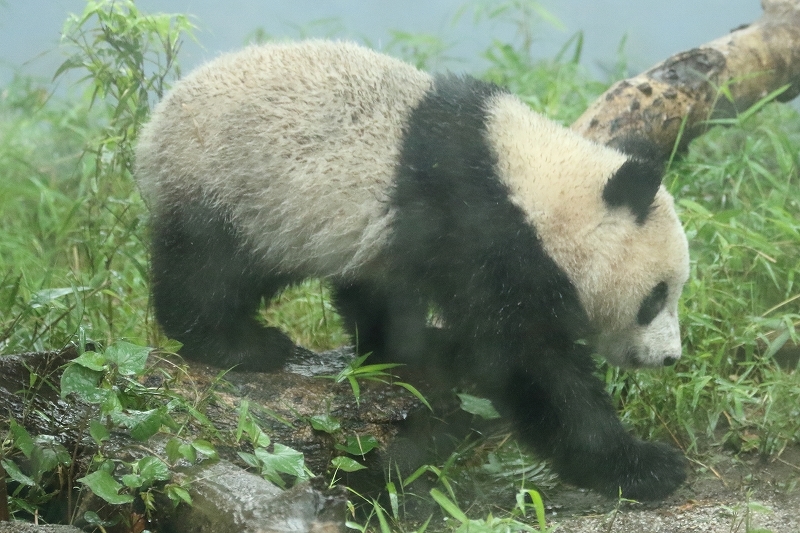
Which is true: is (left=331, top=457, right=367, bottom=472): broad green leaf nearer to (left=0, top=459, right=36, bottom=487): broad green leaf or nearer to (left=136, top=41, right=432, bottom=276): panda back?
(left=136, top=41, right=432, bottom=276): panda back

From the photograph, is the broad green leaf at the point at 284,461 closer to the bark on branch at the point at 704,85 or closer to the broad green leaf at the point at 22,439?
the broad green leaf at the point at 22,439

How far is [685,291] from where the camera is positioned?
3.92 m

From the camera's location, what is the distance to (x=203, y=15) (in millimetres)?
3836

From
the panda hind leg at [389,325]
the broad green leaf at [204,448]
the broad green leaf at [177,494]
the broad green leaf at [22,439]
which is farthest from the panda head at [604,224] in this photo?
the broad green leaf at [22,439]

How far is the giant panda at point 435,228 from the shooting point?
290cm

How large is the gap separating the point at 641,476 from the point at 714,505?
26 cm

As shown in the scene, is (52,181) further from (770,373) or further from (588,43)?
(770,373)

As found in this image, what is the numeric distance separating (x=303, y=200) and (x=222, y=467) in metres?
1.08

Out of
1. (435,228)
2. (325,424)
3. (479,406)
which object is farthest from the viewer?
(479,406)

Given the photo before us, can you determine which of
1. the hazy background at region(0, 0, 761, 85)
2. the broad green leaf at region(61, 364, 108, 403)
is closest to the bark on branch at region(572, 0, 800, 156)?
Answer: the hazy background at region(0, 0, 761, 85)

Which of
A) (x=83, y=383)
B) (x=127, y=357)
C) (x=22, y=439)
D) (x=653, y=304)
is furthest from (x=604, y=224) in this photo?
(x=22, y=439)

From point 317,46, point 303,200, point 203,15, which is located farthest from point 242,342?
point 203,15

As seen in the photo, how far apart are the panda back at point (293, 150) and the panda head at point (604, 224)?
17.3 inches

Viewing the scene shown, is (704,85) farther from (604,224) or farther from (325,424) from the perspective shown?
(325,424)
